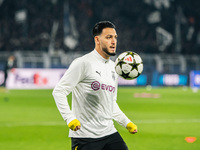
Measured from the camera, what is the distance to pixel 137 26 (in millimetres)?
43844

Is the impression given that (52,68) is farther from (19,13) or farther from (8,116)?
(8,116)

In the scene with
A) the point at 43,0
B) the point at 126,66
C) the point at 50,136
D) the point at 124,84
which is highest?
the point at 43,0

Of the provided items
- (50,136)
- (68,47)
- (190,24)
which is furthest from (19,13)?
(50,136)

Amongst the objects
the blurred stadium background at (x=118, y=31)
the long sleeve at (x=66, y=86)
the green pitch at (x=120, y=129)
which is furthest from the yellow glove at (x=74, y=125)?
the blurred stadium background at (x=118, y=31)

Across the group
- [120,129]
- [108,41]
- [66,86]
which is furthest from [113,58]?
[66,86]

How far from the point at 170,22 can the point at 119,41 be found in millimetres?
8678

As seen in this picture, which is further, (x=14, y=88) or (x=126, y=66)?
(x=14, y=88)

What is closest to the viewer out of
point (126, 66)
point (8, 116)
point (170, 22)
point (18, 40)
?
point (126, 66)

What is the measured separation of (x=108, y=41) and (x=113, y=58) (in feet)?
90.2

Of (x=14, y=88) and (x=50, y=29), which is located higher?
(x=50, y=29)

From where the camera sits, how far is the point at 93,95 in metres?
4.41

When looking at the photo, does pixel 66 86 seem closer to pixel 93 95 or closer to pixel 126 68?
pixel 93 95

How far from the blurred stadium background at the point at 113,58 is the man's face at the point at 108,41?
6359mm

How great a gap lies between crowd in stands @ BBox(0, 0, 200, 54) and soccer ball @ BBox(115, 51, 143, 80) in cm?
3106
